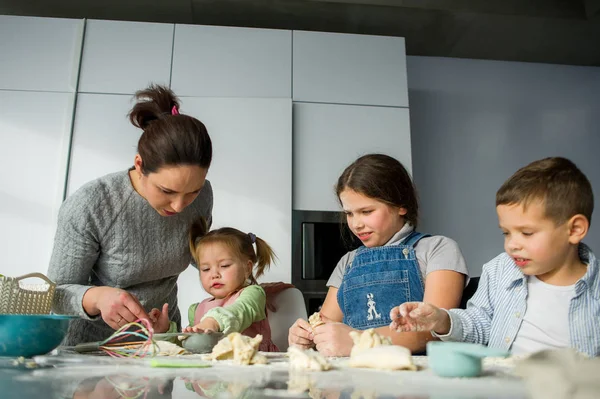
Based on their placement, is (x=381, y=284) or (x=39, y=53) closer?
(x=381, y=284)

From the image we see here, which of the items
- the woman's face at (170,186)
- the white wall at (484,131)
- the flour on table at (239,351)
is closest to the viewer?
the flour on table at (239,351)

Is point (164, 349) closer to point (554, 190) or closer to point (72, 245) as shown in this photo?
point (72, 245)

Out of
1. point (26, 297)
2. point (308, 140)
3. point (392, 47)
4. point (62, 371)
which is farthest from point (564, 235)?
point (392, 47)

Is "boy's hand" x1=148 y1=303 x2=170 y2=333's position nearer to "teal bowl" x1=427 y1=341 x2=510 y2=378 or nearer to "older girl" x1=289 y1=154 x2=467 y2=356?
"older girl" x1=289 y1=154 x2=467 y2=356

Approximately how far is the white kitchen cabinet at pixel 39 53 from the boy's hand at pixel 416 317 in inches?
85.1

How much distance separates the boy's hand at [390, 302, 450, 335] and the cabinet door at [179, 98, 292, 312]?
138 centimetres

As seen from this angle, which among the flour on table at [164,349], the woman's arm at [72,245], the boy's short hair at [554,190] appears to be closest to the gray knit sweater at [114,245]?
the woman's arm at [72,245]

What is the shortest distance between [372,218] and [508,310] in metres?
0.40

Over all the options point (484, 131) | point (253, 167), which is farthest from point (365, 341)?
point (484, 131)

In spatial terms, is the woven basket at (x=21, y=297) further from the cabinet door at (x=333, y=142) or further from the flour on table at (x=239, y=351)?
the cabinet door at (x=333, y=142)

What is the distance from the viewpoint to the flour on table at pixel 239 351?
2.23 ft

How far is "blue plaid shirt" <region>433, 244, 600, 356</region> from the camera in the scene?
3.13 ft

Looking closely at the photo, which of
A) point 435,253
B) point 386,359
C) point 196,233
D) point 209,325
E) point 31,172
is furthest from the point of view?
point 31,172

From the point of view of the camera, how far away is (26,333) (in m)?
0.70
